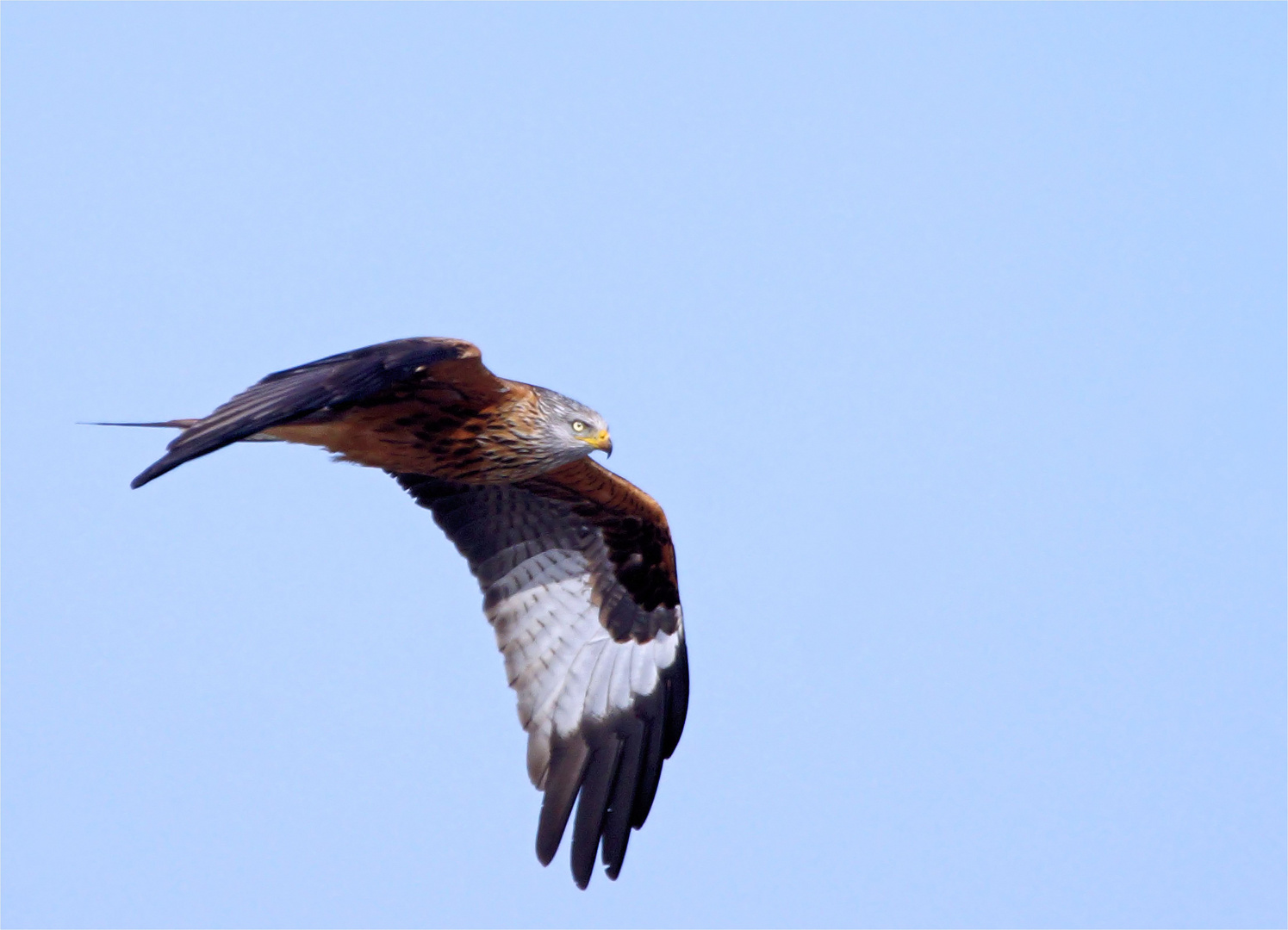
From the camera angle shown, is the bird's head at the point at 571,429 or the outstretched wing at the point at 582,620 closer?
the bird's head at the point at 571,429

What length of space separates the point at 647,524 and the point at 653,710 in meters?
1.15

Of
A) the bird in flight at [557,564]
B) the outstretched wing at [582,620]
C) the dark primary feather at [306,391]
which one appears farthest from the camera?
the outstretched wing at [582,620]

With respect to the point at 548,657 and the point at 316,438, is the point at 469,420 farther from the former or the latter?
the point at 548,657

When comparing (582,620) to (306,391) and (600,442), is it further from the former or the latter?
(306,391)

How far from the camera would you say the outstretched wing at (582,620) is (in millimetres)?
9547

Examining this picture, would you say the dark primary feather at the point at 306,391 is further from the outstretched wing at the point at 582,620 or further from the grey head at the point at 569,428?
the outstretched wing at the point at 582,620

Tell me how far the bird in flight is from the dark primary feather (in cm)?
29

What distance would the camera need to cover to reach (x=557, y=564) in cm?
1006

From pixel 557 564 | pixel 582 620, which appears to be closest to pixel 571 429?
pixel 557 564

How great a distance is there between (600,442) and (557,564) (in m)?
1.65

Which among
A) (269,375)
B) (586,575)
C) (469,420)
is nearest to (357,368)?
(269,375)

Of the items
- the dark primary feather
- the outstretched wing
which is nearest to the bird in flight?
the outstretched wing

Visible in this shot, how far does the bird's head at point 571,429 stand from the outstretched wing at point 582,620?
0.75 metres

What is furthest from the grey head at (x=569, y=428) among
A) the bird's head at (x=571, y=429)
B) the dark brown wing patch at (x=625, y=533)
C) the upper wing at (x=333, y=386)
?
the dark brown wing patch at (x=625, y=533)
